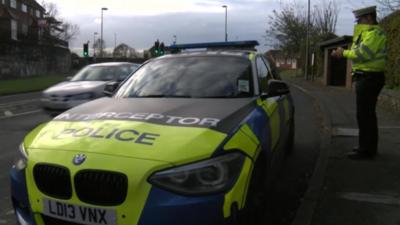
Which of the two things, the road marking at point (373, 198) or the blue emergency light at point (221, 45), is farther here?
the blue emergency light at point (221, 45)

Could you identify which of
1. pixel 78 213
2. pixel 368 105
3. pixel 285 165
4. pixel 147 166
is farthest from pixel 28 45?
pixel 147 166

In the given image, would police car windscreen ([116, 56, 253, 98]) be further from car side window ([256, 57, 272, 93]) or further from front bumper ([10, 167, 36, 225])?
front bumper ([10, 167, 36, 225])

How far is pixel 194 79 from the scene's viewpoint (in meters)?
4.89

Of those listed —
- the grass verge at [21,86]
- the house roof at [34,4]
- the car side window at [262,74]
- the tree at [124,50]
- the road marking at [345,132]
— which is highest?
the house roof at [34,4]

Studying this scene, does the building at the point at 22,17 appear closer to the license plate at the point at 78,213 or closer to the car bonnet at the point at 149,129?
the car bonnet at the point at 149,129

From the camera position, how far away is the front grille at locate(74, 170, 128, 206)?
3.08 metres

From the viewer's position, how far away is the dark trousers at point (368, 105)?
673 centimetres

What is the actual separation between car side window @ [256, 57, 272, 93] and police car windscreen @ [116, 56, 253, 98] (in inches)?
7.6

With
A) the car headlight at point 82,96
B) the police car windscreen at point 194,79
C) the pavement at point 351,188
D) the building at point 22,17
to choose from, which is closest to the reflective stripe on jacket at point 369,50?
the pavement at point 351,188

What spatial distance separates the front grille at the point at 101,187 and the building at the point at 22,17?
6093 cm

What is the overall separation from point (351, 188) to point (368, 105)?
159 cm

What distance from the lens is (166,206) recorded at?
302 centimetres

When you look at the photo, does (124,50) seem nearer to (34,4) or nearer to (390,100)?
(34,4)

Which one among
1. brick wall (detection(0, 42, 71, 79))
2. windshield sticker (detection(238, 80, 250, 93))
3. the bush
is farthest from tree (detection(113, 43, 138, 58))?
windshield sticker (detection(238, 80, 250, 93))
